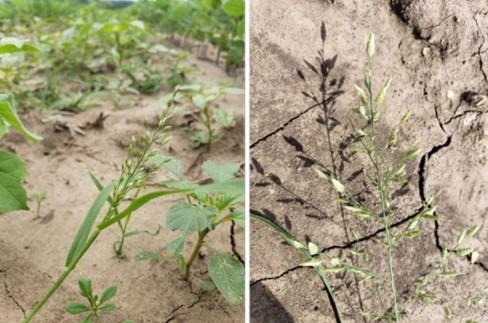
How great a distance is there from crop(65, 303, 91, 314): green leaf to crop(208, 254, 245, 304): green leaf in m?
0.25

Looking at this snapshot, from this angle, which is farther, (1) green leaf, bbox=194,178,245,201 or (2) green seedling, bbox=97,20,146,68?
(2) green seedling, bbox=97,20,146,68

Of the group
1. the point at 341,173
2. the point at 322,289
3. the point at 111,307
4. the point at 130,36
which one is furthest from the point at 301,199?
the point at 130,36

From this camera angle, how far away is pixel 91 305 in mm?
1058

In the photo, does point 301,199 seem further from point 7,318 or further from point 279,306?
point 7,318

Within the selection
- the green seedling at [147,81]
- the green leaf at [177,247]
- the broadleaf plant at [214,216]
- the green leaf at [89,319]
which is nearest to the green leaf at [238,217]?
the broadleaf plant at [214,216]

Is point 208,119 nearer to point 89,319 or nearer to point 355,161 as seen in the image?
point 355,161

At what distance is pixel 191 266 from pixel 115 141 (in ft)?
2.10

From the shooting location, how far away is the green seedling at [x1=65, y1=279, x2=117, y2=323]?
1016mm

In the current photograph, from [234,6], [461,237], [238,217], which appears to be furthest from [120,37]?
[461,237]

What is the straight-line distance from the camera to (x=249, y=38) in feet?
4.52

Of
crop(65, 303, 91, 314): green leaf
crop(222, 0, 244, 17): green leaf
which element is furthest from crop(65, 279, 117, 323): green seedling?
crop(222, 0, 244, 17): green leaf

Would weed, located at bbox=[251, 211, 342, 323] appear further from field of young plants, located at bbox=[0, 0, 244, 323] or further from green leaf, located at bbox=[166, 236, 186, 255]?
green leaf, located at bbox=[166, 236, 186, 255]

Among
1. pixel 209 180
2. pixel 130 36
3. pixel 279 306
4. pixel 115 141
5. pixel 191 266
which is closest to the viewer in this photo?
pixel 191 266

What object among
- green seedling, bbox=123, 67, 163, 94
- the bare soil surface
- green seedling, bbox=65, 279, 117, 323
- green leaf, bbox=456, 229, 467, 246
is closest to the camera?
green seedling, bbox=65, 279, 117, 323
